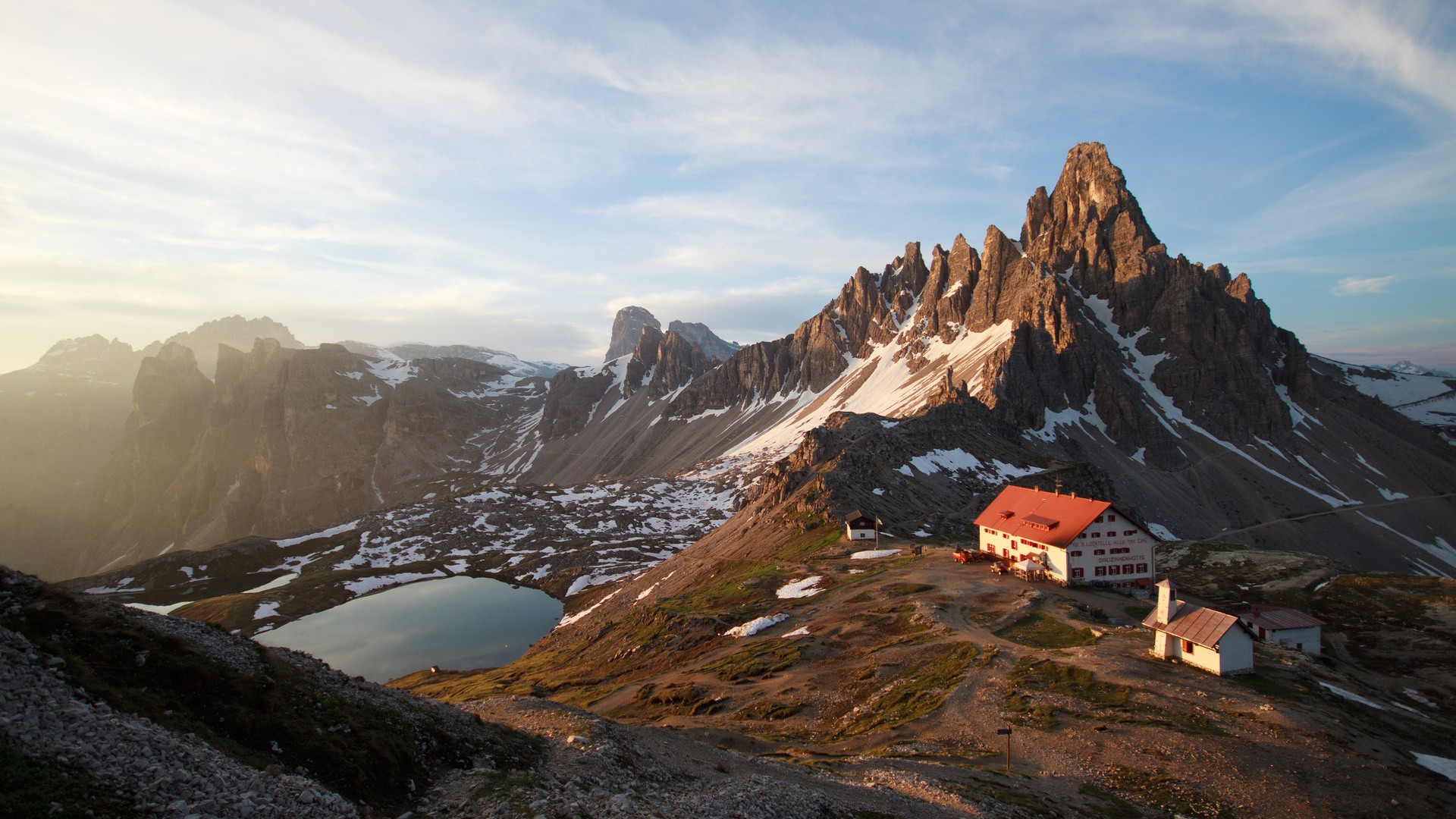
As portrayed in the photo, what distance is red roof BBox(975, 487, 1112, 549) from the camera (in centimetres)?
6538

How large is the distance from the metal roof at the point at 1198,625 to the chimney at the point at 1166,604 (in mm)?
225

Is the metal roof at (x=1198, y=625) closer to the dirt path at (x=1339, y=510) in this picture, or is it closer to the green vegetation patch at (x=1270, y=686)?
the green vegetation patch at (x=1270, y=686)

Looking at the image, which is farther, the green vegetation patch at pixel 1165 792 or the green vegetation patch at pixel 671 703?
the green vegetation patch at pixel 671 703

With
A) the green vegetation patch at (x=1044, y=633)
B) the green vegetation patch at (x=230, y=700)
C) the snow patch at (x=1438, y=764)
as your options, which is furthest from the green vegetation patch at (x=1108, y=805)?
the green vegetation patch at (x=230, y=700)

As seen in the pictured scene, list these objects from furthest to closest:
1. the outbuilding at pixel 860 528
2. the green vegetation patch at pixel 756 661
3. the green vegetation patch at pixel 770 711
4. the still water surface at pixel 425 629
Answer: the still water surface at pixel 425 629 < the outbuilding at pixel 860 528 < the green vegetation patch at pixel 756 661 < the green vegetation patch at pixel 770 711

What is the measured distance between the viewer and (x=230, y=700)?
19625 mm

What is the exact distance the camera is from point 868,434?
129 metres

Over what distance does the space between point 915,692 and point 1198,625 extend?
19.6m

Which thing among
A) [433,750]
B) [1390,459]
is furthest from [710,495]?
[1390,459]

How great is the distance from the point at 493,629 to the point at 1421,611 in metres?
117

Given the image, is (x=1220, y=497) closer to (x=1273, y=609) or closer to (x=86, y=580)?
(x=1273, y=609)

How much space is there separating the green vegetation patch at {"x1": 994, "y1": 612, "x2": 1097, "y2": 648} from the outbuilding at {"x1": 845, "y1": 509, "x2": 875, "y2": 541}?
124ft

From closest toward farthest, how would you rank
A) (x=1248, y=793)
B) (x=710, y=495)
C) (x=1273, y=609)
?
1. (x=1248, y=793)
2. (x=1273, y=609)
3. (x=710, y=495)

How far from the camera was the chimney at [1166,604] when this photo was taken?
150 ft
